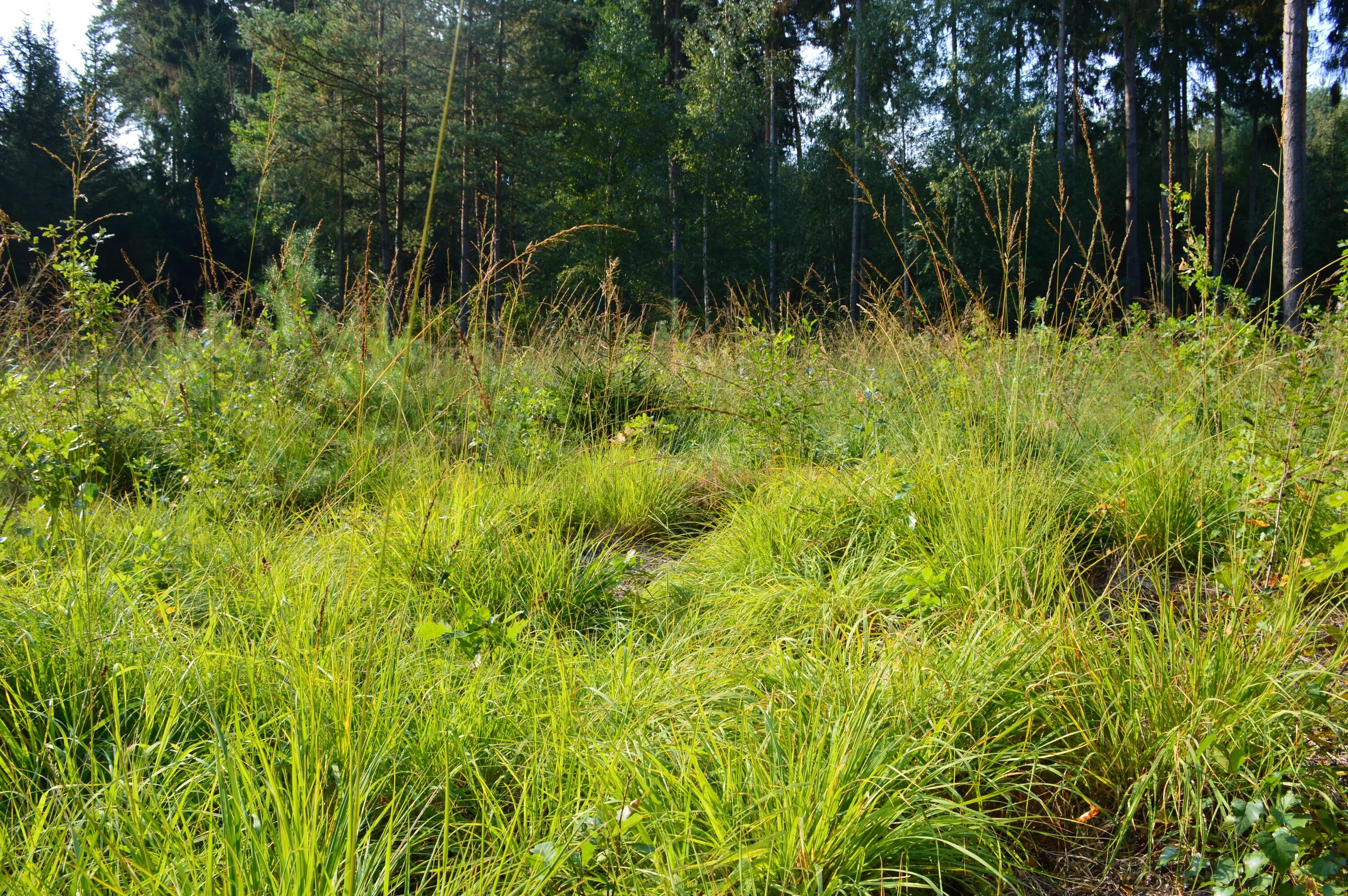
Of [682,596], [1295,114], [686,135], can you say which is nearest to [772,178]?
[686,135]

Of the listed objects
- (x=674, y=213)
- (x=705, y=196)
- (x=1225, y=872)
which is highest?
(x=705, y=196)

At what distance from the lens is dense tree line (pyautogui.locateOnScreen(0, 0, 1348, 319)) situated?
50.3 feet

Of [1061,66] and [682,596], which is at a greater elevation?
[1061,66]

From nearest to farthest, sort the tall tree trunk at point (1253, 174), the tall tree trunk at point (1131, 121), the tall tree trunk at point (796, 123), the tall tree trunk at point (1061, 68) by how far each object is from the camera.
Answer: the tall tree trunk at point (1131, 121), the tall tree trunk at point (1061, 68), the tall tree trunk at point (1253, 174), the tall tree trunk at point (796, 123)

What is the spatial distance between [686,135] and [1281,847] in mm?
20854

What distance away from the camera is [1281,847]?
114 cm

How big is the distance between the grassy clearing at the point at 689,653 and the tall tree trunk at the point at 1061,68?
18.4 meters

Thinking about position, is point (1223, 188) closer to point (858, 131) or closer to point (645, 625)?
point (858, 131)

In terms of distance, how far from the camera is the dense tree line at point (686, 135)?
1534cm

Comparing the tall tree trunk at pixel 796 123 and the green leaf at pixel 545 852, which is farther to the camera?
the tall tree trunk at pixel 796 123

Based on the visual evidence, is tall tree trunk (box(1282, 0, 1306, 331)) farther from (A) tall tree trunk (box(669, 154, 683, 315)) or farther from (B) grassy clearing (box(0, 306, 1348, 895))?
(A) tall tree trunk (box(669, 154, 683, 315))

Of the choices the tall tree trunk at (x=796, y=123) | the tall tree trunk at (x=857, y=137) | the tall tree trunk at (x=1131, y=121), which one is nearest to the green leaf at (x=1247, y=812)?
the tall tree trunk at (x=857, y=137)

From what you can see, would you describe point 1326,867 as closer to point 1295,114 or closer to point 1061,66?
point 1295,114

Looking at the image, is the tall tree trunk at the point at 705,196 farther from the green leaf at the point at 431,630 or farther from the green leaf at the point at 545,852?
the green leaf at the point at 545,852
